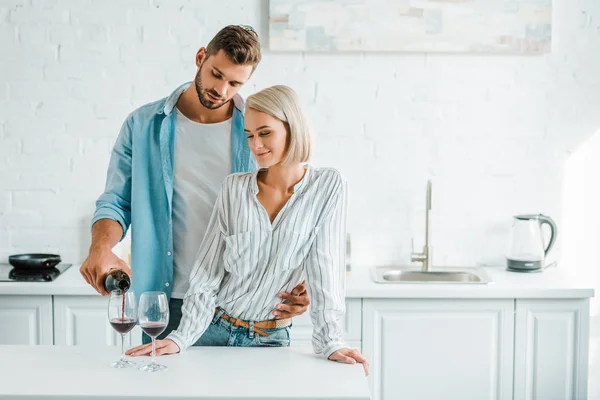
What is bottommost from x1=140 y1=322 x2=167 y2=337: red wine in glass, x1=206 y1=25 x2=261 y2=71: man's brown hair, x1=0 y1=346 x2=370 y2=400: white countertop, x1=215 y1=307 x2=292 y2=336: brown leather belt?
x1=0 y1=346 x2=370 y2=400: white countertop

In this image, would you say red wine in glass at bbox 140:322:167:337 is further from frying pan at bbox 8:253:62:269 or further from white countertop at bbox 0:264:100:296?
frying pan at bbox 8:253:62:269

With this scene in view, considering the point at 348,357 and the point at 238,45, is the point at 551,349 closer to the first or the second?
the point at 348,357

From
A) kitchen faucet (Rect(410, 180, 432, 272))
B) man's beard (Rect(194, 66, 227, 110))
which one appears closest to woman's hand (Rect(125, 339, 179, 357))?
man's beard (Rect(194, 66, 227, 110))

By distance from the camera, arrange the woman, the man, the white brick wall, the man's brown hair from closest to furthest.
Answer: the woman < the man's brown hair < the man < the white brick wall

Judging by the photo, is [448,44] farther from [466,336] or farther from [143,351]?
[143,351]

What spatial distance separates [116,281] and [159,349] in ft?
0.69

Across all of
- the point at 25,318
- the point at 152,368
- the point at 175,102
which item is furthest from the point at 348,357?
the point at 25,318

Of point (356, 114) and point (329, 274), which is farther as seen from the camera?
point (356, 114)

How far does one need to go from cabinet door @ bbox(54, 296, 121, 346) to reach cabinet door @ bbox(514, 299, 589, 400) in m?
1.67

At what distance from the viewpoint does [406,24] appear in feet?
12.3

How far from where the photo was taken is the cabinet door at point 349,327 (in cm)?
336

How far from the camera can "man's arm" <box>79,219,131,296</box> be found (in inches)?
87.8

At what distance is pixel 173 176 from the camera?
2.52 m

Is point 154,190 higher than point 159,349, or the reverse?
point 154,190
